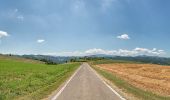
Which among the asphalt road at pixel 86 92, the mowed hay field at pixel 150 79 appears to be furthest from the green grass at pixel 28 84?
the mowed hay field at pixel 150 79

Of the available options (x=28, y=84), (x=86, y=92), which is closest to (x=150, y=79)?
(x=28, y=84)

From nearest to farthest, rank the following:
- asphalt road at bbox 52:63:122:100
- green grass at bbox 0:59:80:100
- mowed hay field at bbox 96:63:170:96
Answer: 1. asphalt road at bbox 52:63:122:100
2. green grass at bbox 0:59:80:100
3. mowed hay field at bbox 96:63:170:96

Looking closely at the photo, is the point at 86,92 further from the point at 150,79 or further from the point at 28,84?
the point at 150,79

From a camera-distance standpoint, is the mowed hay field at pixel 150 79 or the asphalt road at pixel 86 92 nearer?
the asphalt road at pixel 86 92

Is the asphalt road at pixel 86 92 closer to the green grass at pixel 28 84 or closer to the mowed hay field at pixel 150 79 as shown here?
the green grass at pixel 28 84

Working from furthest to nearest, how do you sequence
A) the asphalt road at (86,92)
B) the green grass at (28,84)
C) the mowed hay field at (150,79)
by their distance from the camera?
the mowed hay field at (150,79) < the green grass at (28,84) < the asphalt road at (86,92)

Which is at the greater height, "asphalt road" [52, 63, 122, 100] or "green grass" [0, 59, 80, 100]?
"asphalt road" [52, 63, 122, 100]

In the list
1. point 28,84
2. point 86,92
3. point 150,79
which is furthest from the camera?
point 150,79

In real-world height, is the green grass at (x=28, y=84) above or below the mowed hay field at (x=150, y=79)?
below

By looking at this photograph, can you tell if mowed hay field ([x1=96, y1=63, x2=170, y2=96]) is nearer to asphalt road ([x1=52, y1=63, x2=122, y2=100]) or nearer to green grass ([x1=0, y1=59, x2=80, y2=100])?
asphalt road ([x1=52, y1=63, x2=122, y2=100])

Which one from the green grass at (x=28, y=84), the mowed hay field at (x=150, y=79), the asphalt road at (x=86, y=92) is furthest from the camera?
the mowed hay field at (x=150, y=79)

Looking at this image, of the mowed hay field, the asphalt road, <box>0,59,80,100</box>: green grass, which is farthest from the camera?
the mowed hay field

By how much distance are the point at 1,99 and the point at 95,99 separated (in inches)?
214

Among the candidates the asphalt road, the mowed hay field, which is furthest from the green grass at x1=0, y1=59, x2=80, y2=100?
the mowed hay field
